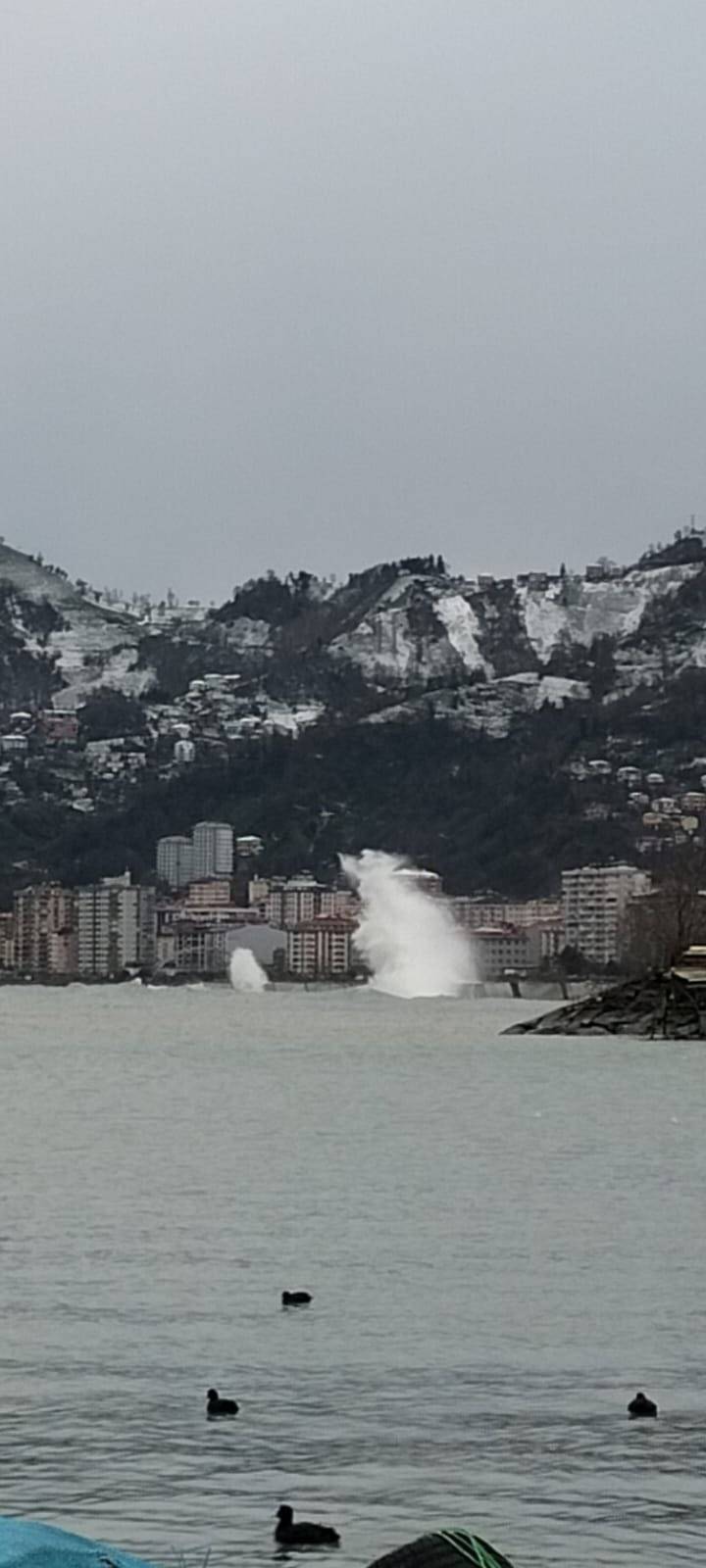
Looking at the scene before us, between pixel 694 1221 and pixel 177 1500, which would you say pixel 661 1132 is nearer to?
pixel 694 1221

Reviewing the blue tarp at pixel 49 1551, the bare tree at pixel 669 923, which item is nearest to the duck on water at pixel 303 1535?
the blue tarp at pixel 49 1551

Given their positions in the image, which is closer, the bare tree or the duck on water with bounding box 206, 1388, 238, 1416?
the duck on water with bounding box 206, 1388, 238, 1416

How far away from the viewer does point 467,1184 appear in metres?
40.3

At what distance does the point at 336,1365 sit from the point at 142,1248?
9007mm

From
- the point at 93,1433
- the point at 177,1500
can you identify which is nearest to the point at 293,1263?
the point at 93,1433

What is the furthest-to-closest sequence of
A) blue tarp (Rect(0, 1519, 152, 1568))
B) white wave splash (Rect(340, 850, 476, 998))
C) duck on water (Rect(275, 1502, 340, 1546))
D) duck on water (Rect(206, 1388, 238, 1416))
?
white wave splash (Rect(340, 850, 476, 998)) → duck on water (Rect(206, 1388, 238, 1416)) → duck on water (Rect(275, 1502, 340, 1546)) → blue tarp (Rect(0, 1519, 152, 1568))

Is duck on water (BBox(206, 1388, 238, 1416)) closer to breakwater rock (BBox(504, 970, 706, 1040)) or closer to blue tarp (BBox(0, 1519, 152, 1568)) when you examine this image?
blue tarp (BBox(0, 1519, 152, 1568))

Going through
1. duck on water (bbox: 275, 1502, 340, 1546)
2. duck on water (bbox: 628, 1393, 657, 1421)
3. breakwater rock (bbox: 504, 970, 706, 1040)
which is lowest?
duck on water (bbox: 275, 1502, 340, 1546)

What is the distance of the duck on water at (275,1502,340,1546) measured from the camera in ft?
52.2

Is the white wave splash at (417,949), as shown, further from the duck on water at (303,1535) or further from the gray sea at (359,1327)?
the duck on water at (303,1535)

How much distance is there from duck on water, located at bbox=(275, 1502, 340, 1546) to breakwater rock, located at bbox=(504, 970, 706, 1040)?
83.7 m

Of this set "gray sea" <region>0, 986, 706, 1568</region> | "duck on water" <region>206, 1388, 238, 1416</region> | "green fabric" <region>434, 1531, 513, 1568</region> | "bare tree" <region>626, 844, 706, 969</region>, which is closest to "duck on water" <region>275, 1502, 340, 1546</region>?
"gray sea" <region>0, 986, 706, 1568</region>

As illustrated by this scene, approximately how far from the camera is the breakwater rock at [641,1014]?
99.4 metres

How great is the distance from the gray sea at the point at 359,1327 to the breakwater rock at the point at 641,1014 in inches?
1600
